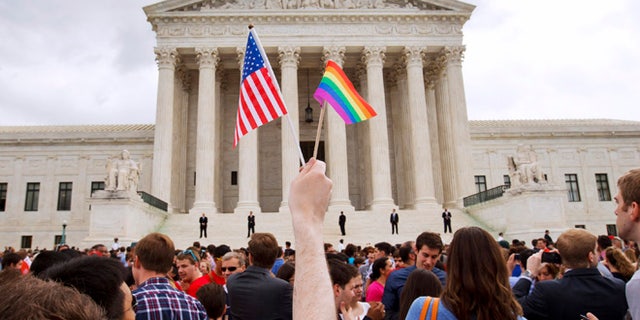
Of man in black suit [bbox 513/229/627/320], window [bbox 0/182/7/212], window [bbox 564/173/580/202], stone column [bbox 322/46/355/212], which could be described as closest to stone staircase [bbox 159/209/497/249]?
stone column [bbox 322/46/355/212]

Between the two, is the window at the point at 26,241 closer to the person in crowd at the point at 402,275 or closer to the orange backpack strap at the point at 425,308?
the person in crowd at the point at 402,275

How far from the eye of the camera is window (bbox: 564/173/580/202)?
42459 mm

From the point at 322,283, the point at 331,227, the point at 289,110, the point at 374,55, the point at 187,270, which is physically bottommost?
the point at 187,270

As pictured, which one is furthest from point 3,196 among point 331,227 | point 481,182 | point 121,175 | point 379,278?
point 379,278

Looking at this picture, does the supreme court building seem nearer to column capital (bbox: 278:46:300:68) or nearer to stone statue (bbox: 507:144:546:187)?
column capital (bbox: 278:46:300:68)

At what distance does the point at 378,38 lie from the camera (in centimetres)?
3475

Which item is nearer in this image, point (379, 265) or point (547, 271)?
point (547, 271)

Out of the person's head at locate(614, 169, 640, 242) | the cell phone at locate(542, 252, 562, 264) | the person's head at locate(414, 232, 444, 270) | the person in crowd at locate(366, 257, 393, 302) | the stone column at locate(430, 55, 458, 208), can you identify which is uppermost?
the stone column at locate(430, 55, 458, 208)

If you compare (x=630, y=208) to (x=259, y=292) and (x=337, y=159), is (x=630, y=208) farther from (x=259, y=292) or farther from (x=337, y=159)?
(x=337, y=159)

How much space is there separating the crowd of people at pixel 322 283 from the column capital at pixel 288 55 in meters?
28.3

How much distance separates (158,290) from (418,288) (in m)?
2.12

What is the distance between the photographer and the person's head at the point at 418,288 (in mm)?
4090

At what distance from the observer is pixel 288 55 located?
34.1 metres

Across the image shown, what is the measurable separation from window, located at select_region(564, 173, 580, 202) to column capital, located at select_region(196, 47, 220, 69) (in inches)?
1246
